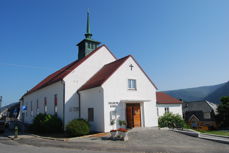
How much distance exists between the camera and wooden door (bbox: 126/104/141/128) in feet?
60.6

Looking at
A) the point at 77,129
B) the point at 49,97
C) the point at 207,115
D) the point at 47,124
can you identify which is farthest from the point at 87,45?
the point at 207,115

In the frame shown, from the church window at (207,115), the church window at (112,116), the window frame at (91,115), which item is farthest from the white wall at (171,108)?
the church window at (207,115)

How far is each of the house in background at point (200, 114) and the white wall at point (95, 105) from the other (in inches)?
1331

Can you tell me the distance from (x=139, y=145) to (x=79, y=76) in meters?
11.2

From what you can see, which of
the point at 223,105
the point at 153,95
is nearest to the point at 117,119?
the point at 153,95

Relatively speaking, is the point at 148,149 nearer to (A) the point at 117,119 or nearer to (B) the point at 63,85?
(A) the point at 117,119

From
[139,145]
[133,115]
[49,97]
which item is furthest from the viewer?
[49,97]

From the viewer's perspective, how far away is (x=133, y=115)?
18.6m

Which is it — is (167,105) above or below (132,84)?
below

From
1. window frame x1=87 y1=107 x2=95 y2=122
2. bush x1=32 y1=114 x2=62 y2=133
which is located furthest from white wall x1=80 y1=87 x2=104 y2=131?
bush x1=32 y1=114 x2=62 y2=133

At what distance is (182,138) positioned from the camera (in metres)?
14.8

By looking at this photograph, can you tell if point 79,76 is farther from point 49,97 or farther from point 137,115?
point 137,115

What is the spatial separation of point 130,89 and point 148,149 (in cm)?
823

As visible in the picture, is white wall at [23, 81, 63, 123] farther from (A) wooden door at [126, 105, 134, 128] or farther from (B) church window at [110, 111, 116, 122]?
(A) wooden door at [126, 105, 134, 128]
